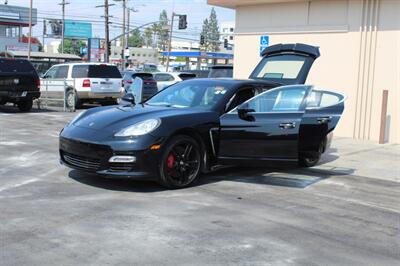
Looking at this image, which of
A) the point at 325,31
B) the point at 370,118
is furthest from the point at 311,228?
the point at 325,31

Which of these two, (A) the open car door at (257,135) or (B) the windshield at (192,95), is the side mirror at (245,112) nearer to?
(A) the open car door at (257,135)

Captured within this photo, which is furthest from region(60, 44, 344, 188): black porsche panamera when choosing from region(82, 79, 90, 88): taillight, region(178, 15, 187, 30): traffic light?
region(178, 15, 187, 30): traffic light

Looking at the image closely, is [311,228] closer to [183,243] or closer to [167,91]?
[183,243]

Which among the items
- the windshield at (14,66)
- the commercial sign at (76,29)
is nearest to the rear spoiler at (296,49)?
the windshield at (14,66)

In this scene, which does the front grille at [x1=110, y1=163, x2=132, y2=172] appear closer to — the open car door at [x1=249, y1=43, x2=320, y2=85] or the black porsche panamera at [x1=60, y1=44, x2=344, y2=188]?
the black porsche panamera at [x1=60, y1=44, x2=344, y2=188]

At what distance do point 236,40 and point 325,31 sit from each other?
3051mm

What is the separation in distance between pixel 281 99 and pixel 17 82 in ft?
38.3

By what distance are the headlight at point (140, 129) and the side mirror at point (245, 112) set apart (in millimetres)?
1222

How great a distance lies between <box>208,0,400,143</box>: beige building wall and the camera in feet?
41.4

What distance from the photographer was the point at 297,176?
8250mm

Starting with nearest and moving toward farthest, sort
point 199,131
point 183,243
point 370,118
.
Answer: point 183,243 → point 199,131 → point 370,118

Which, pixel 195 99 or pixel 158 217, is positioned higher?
pixel 195 99

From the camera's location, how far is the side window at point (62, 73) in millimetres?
19938

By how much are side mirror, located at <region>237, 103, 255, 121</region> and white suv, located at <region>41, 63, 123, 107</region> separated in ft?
40.9
